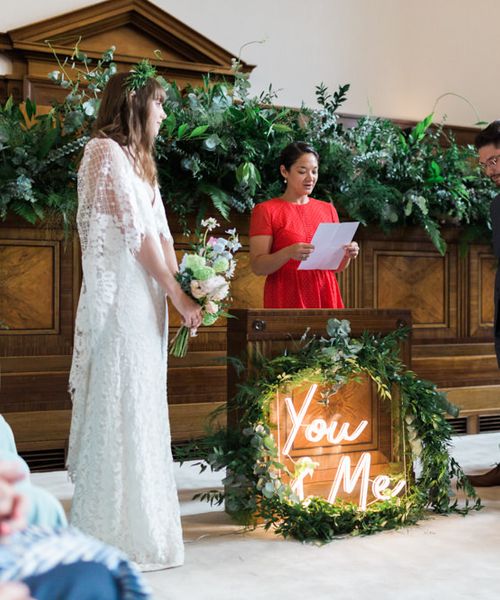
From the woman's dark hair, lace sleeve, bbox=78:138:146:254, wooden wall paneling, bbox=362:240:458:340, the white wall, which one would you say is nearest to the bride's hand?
lace sleeve, bbox=78:138:146:254

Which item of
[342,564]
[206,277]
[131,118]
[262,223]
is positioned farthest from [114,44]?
[342,564]

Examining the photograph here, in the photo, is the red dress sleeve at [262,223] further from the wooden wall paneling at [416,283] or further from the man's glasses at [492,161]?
the wooden wall paneling at [416,283]

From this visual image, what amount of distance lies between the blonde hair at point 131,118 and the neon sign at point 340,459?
107cm

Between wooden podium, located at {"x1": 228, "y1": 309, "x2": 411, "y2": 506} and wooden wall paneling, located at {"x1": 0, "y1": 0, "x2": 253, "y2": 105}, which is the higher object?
wooden wall paneling, located at {"x1": 0, "y1": 0, "x2": 253, "y2": 105}

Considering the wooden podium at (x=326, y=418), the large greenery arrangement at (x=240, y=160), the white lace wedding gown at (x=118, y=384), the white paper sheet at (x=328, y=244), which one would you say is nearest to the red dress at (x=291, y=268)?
the white paper sheet at (x=328, y=244)

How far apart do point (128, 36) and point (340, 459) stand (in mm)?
4894

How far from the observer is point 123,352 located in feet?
8.07

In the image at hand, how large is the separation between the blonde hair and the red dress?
103cm

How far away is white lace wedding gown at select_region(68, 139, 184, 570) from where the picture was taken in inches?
95.4

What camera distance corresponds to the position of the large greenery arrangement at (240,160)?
12.8 feet

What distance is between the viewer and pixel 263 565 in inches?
100

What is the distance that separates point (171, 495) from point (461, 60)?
6.76m

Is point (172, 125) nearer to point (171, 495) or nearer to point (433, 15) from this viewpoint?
point (171, 495)

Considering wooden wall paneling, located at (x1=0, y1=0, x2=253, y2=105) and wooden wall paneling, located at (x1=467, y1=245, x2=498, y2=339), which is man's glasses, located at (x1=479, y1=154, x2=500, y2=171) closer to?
wooden wall paneling, located at (x1=467, y1=245, x2=498, y2=339)
